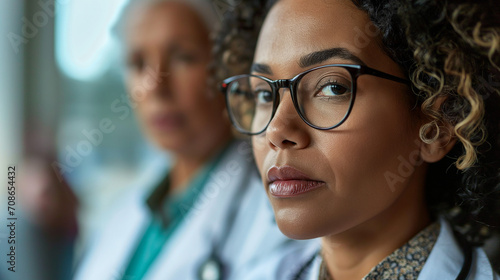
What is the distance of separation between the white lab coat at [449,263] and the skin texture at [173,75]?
25.0 inches

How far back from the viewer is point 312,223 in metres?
0.64

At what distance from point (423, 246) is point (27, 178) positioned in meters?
1.10

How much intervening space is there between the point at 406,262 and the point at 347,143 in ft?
0.71

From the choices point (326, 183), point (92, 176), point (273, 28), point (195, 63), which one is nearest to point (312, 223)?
point (326, 183)

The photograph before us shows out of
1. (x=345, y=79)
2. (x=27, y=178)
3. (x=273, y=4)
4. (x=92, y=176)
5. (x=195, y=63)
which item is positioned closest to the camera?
(x=345, y=79)

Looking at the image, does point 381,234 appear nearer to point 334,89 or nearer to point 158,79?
point 334,89

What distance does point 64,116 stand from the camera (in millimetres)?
1519

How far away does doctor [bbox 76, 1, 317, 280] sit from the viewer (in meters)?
1.05

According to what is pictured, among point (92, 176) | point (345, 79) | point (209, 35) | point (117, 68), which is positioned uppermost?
point (345, 79)

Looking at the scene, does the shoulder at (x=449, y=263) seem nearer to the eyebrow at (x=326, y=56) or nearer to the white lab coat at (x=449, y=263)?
the white lab coat at (x=449, y=263)

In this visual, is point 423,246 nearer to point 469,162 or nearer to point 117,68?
point 469,162

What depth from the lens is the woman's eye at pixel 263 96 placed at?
0.74m

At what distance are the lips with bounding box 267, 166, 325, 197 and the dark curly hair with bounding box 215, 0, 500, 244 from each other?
0.18 meters

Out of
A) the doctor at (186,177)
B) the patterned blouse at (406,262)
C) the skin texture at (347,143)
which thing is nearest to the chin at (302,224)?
the skin texture at (347,143)
